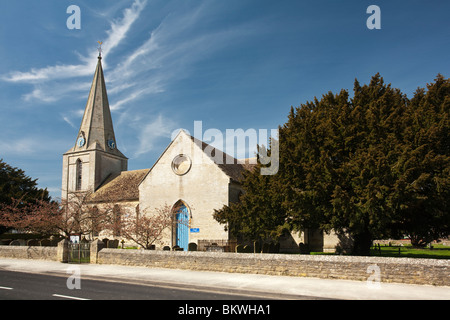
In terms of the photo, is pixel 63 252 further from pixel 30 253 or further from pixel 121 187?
pixel 121 187

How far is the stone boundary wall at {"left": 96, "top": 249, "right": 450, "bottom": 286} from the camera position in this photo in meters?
12.6

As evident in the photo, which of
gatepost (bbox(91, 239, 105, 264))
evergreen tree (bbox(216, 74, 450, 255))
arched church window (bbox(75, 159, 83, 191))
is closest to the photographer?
evergreen tree (bbox(216, 74, 450, 255))

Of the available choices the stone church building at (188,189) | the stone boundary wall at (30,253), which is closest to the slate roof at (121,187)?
the stone church building at (188,189)

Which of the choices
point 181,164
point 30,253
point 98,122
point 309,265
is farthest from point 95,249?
point 98,122

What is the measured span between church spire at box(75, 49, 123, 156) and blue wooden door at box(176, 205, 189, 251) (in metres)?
19.2

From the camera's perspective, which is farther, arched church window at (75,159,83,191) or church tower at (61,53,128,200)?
arched church window at (75,159,83,191)

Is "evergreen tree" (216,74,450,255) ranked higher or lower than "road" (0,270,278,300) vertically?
higher

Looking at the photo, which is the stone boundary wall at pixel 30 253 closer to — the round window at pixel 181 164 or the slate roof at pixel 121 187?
the round window at pixel 181 164

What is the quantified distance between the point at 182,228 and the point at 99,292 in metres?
22.1

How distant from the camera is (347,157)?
67.5 ft

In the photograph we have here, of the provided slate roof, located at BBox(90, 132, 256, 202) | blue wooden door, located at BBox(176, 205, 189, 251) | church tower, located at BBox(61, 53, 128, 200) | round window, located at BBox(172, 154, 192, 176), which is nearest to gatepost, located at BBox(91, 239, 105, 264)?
blue wooden door, located at BBox(176, 205, 189, 251)

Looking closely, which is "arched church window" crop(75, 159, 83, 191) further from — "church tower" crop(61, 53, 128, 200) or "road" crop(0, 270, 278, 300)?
"road" crop(0, 270, 278, 300)

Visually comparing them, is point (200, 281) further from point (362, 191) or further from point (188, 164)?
point (188, 164)
